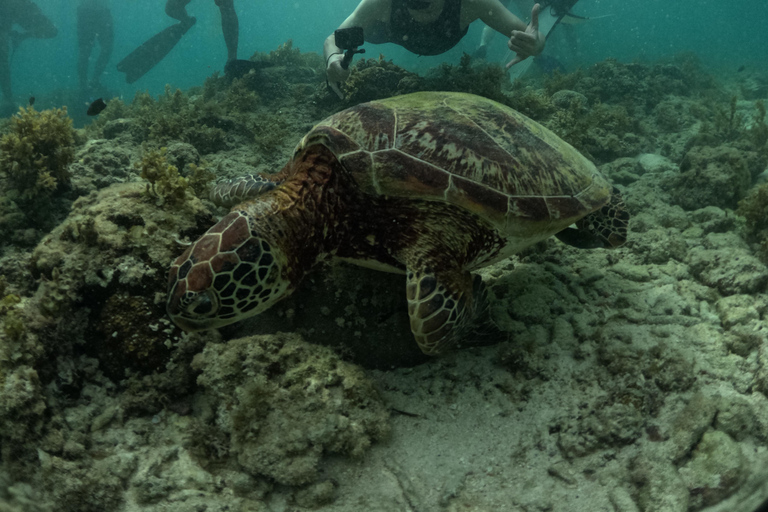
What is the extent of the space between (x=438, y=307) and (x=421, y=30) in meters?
6.71

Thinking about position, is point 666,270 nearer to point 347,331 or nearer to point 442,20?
point 347,331

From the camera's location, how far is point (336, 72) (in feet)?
20.2

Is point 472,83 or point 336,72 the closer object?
point 336,72

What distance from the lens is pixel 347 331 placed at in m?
2.42

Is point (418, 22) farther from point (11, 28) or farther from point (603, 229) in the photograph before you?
point (11, 28)

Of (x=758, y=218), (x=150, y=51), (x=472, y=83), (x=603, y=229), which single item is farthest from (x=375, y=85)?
(x=150, y=51)

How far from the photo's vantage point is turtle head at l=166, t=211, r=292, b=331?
1833 millimetres

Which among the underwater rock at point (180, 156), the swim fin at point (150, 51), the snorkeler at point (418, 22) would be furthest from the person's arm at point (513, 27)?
the swim fin at point (150, 51)

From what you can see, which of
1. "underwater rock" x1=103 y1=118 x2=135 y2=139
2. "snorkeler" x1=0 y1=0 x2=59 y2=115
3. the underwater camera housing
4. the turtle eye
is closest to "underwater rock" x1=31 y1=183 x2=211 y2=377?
the turtle eye

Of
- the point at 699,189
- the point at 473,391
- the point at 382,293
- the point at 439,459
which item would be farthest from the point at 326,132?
the point at 699,189

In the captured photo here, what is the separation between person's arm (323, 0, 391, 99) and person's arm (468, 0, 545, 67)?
5.50 ft

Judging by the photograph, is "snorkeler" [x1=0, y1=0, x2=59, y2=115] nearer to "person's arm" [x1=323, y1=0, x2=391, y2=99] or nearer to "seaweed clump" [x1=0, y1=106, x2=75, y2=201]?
"person's arm" [x1=323, y1=0, x2=391, y2=99]

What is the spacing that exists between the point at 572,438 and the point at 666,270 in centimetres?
196

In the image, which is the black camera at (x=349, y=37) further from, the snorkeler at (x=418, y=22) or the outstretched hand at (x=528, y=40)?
the outstretched hand at (x=528, y=40)
